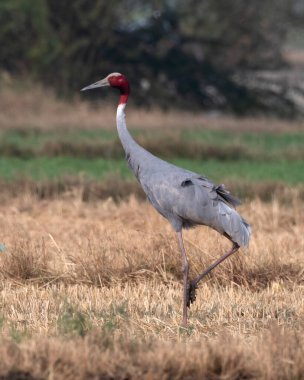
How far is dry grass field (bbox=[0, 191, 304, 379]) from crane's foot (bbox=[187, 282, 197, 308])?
9cm

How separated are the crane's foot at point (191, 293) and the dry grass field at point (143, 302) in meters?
0.09

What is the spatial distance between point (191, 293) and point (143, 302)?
30cm

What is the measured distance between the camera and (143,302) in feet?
23.8

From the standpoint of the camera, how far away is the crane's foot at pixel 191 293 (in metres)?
7.21

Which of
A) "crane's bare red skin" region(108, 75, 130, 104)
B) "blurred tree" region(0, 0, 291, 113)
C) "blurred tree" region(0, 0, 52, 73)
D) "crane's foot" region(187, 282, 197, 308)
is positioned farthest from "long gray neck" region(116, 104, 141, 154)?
"blurred tree" region(0, 0, 52, 73)

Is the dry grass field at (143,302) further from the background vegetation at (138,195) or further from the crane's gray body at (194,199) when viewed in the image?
the crane's gray body at (194,199)

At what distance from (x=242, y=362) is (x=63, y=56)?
22403 mm

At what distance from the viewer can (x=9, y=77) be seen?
26594 millimetres

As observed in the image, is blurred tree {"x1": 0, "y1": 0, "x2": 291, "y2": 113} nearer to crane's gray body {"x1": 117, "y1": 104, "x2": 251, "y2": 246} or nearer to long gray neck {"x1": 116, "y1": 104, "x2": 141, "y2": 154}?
long gray neck {"x1": 116, "y1": 104, "x2": 141, "y2": 154}

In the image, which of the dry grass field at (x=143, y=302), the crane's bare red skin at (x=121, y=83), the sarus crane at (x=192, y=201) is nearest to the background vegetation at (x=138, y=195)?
the dry grass field at (x=143, y=302)

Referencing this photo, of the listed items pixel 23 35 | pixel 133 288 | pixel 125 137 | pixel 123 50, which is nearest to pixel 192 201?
pixel 125 137

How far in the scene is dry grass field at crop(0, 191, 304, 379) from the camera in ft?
17.9

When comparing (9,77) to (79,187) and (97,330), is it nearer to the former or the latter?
(79,187)

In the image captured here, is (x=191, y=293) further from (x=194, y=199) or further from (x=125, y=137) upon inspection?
(x=125, y=137)
